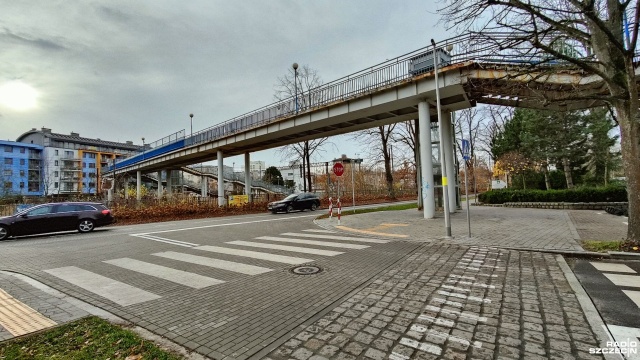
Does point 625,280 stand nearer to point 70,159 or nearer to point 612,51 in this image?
point 612,51

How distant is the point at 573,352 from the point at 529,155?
30.9 metres

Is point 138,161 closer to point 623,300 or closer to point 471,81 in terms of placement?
point 471,81

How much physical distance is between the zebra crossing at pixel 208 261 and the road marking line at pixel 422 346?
11.8 feet

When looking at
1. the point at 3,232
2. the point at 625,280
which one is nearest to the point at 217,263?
the point at 625,280

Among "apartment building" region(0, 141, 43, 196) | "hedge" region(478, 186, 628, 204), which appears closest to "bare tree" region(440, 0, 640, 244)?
"hedge" region(478, 186, 628, 204)

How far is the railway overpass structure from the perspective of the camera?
10.5m

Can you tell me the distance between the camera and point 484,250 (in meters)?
7.96

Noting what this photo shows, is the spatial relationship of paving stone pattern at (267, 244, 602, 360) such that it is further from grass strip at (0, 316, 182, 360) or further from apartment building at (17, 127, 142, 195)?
apartment building at (17, 127, 142, 195)

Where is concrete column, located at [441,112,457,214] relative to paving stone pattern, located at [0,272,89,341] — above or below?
above

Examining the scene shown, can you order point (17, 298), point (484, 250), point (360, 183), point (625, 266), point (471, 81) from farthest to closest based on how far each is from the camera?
Result: point (360, 183), point (471, 81), point (484, 250), point (625, 266), point (17, 298)

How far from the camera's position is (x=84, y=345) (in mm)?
3338

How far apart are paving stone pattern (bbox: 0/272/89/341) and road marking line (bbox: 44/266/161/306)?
501 mm

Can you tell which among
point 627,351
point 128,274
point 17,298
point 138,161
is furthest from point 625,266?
point 138,161

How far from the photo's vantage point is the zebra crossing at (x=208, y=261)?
17.8 feet
